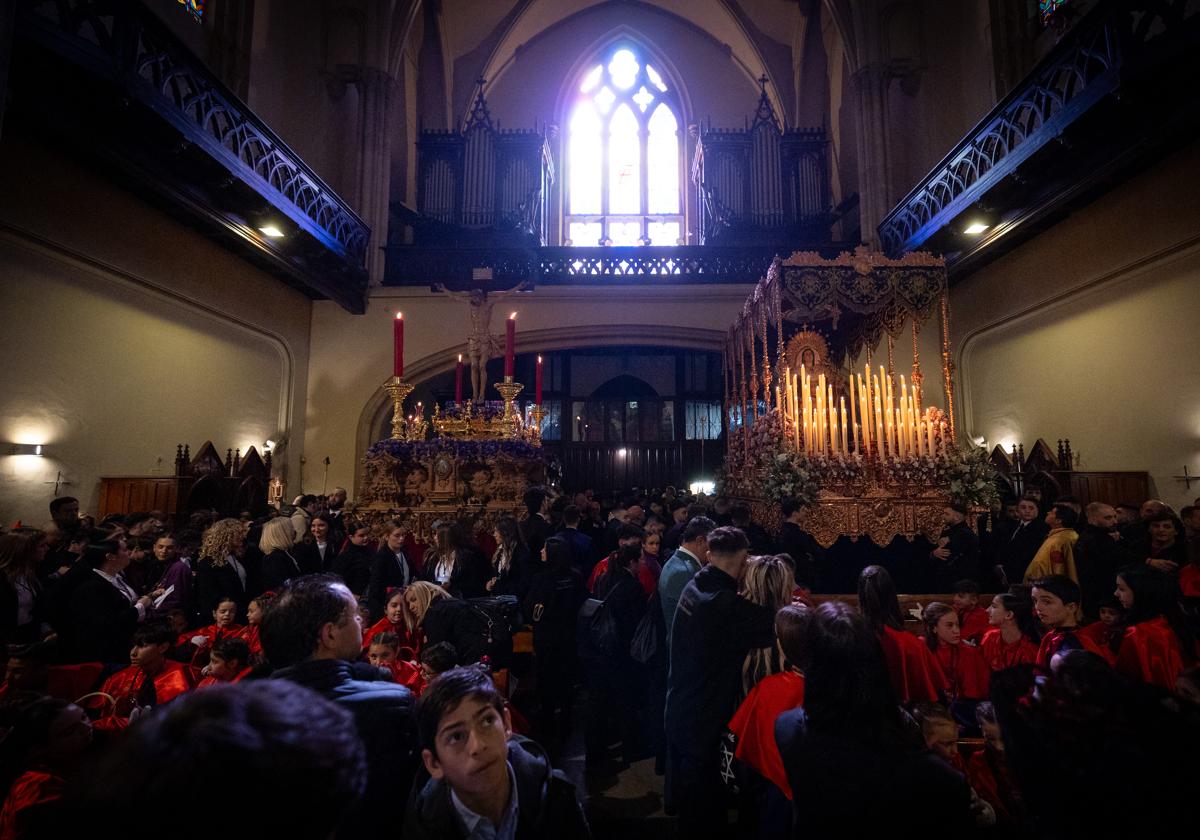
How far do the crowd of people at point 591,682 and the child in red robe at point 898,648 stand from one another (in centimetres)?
1

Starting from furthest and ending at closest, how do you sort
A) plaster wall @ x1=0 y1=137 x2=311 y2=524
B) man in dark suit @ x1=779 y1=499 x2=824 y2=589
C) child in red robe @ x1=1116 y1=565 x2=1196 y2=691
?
1. plaster wall @ x1=0 y1=137 x2=311 y2=524
2. man in dark suit @ x1=779 y1=499 x2=824 y2=589
3. child in red robe @ x1=1116 y1=565 x2=1196 y2=691

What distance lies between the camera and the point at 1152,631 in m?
2.79

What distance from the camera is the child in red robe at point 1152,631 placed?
2723 millimetres

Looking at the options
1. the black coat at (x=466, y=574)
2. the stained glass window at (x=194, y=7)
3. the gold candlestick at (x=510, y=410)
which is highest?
the stained glass window at (x=194, y=7)

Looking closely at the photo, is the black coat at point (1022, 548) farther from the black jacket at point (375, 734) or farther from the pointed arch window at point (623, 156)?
the pointed arch window at point (623, 156)

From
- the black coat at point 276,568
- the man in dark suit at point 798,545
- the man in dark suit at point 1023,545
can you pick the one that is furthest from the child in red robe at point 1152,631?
the black coat at point 276,568

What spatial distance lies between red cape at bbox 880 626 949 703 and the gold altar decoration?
3399 mm

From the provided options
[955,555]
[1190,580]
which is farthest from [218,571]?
[1190,580]

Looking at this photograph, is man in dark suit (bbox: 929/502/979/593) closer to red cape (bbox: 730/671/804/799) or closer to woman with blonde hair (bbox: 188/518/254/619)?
red cape (bbox: 730/671/804/799)

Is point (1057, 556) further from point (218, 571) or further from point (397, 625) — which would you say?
point (218, 571)

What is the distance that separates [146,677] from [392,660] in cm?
111

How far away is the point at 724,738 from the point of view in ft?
8.38

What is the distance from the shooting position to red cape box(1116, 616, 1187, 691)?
2.70 m

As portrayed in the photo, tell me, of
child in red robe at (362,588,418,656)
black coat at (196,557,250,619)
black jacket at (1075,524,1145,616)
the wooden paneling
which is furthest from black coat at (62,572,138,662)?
the wooden paneling
